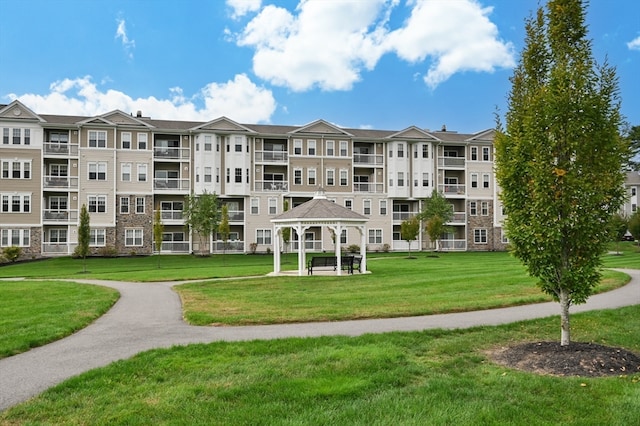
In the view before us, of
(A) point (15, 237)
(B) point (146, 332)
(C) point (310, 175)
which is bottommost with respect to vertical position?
(B) point (146, 332)

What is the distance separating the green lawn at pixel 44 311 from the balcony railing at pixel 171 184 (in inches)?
1154

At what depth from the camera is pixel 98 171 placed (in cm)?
4700

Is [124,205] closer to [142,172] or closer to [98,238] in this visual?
[142,172]

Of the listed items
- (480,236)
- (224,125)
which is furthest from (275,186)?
(480,236)

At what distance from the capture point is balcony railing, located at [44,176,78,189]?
46.2 m

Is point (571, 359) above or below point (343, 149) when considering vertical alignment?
below

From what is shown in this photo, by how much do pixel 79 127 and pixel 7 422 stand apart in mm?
46116

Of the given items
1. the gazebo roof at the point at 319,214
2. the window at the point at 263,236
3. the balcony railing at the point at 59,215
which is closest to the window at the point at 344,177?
the window at the point at 263,236

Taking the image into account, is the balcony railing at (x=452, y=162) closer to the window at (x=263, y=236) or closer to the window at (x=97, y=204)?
the window at (x=263, y=236)

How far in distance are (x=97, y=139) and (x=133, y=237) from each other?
9.57 metres

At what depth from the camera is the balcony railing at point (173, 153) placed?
48.7 m

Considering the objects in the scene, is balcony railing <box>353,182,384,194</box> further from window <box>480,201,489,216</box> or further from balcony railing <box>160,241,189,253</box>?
balcony railing <box>160,241,189,253</box>

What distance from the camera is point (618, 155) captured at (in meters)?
8.20

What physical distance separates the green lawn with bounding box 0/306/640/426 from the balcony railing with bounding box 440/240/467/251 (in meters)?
45.4
